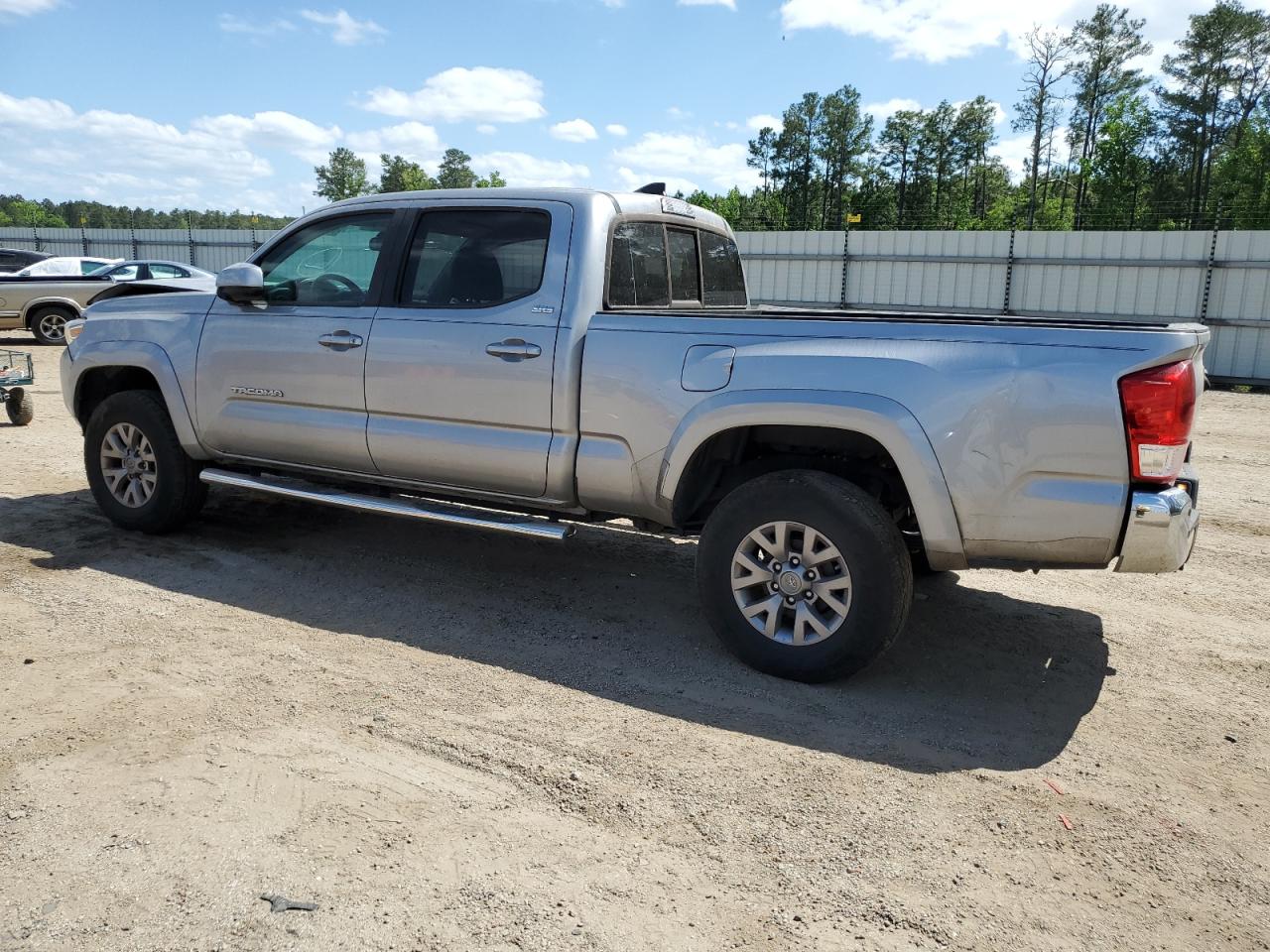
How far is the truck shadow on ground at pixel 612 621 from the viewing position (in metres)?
3.71

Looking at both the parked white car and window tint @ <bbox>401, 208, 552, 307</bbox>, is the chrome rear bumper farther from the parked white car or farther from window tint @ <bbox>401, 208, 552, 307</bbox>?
the parked white car

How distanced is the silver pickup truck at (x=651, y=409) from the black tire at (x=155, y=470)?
0.06 ft

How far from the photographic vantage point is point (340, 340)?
4977 millimetres

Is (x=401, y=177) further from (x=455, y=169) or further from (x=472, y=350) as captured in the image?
(x=472, y=350)

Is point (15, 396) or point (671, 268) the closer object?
point (671, 268)

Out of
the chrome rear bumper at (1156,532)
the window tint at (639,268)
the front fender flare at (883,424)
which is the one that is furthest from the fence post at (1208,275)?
the front fender flare at (883,424)

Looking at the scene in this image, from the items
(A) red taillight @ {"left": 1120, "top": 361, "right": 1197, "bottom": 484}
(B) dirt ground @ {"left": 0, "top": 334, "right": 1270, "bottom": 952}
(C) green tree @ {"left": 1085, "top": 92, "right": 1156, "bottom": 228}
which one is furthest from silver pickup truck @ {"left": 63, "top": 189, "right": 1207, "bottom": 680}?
(C) green tree @ {"left": 1085, "top": 92, "right": 1156, "bottom": 228}

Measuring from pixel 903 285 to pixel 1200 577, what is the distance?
14.4m

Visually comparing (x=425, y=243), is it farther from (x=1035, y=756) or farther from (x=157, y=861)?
(x=1035, y=756)

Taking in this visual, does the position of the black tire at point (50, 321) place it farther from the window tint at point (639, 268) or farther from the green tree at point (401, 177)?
the green tree at point (401, 177)

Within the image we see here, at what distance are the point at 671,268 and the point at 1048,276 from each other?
48.1 feet

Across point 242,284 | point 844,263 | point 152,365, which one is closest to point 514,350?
point 242,284

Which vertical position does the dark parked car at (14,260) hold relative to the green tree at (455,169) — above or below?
below

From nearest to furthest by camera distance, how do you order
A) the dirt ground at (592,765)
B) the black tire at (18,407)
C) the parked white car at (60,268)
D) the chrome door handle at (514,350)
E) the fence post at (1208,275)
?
the dirt ground at (592,765), the chrome door handle at (514,350), the black tire at (18,407), the fence post at (1208,275), the parked white car at (60,268)
